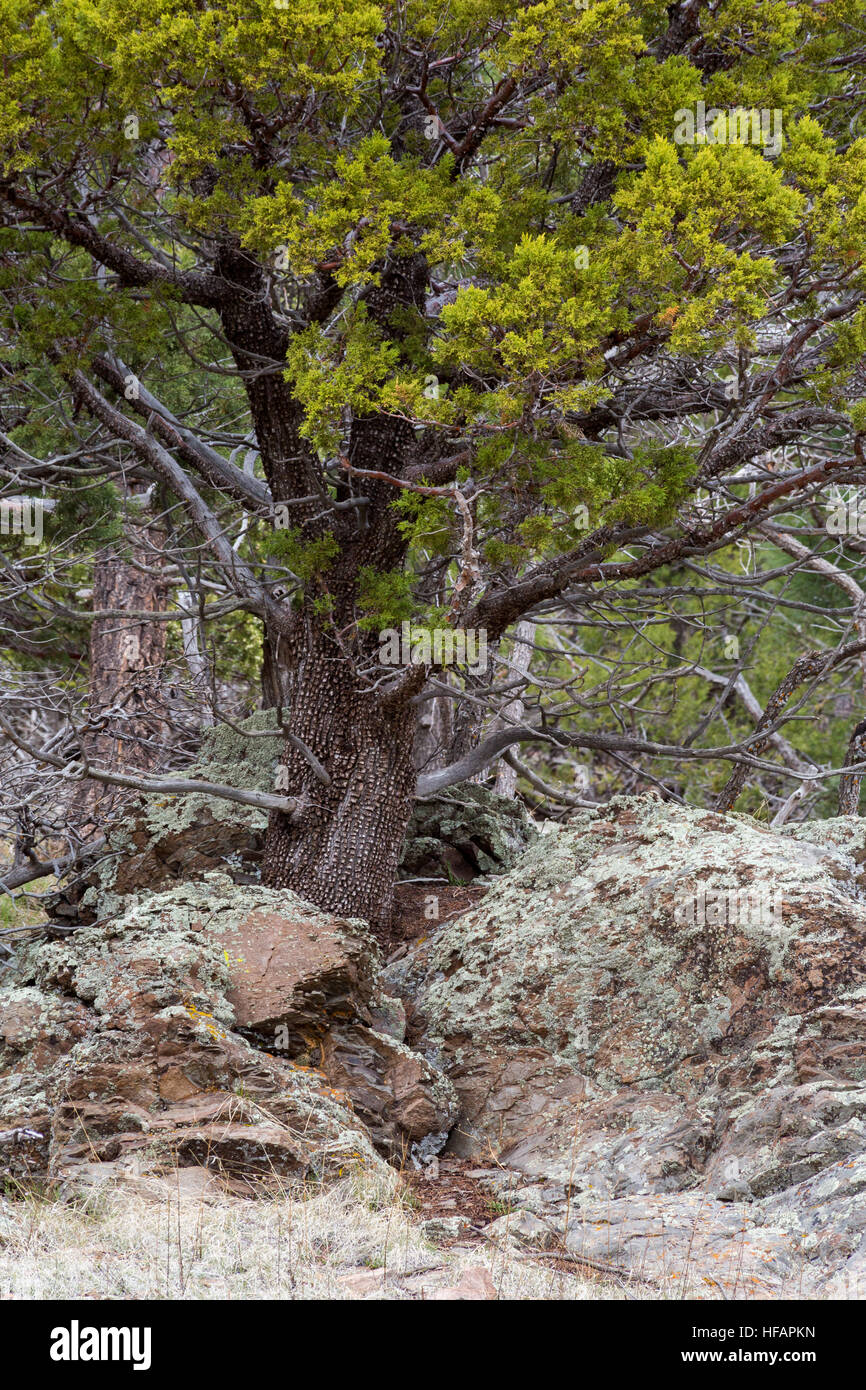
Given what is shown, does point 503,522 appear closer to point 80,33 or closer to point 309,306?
point 309,306

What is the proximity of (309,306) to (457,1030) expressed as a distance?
3750 mm

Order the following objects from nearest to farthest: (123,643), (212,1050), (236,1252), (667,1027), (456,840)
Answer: (236,1252) → (212,1050) → (667,1027) → (456,840) → (123,643)

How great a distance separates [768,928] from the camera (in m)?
5.32

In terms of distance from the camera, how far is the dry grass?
358 centimetres

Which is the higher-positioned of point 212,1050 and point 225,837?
point 225,837

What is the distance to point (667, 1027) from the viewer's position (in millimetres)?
5398

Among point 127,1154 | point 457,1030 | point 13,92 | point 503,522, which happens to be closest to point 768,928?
point 457,1030

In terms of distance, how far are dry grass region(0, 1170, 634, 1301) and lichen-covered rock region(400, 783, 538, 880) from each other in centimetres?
388

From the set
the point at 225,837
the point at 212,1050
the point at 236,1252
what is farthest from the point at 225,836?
the point at 236,1252

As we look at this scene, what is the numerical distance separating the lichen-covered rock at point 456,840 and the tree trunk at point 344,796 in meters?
1.19

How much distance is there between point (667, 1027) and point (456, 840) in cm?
316

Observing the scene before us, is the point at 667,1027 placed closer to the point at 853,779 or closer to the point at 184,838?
the point at 853,779

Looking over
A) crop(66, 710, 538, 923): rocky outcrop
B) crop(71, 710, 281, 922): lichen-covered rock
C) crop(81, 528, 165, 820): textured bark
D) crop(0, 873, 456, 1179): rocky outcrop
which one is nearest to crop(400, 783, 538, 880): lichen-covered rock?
crop(66, 710, 538, 923): rocky outcrop

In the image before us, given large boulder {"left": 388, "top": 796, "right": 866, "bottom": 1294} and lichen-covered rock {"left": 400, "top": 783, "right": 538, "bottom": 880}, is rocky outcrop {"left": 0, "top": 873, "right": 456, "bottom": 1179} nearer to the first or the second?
large boulder {"left": 388, "top": 796, "right": 866, "bottom": 1294}
